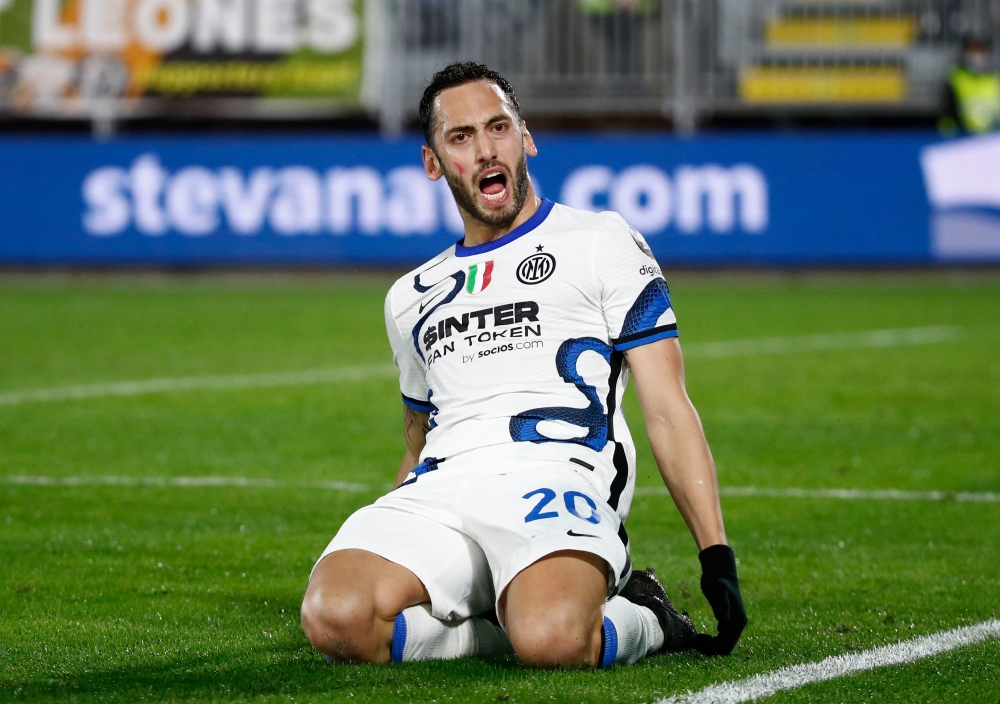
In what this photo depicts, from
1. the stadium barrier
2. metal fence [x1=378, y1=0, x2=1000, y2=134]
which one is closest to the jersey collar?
the stadium barrier

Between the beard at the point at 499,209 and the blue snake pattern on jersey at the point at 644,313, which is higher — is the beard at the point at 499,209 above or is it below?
above

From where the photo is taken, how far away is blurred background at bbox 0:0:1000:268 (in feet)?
57.3

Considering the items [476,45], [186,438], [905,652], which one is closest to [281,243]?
[476,45]

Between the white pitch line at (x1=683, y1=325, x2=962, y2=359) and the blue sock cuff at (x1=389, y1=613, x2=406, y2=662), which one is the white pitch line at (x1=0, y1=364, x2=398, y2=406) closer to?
the white pitch line at (x1=683, y1=325, x2=962, y2=359)

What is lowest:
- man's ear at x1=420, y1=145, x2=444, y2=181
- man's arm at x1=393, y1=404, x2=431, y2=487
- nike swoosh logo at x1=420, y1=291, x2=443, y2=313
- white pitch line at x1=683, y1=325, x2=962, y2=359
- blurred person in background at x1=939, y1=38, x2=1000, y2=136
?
white pitch line at x1=683, y1=325, x2=962, y2=359

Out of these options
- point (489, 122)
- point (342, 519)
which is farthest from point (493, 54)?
point (489, 122)

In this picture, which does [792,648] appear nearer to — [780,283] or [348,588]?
[348,588]

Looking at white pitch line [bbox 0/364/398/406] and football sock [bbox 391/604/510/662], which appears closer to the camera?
football sock [bbox 391/604/510/662]

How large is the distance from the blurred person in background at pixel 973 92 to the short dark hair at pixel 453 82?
14.3 metres

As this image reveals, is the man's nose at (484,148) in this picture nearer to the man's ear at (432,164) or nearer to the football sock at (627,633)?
the man's ear at (432,164)

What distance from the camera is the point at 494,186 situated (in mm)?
4270

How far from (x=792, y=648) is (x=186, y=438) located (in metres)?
4.62

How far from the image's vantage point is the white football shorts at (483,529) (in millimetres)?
3818

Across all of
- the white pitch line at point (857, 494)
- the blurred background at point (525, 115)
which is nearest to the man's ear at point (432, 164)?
the white pitch line at point (857, 494)
